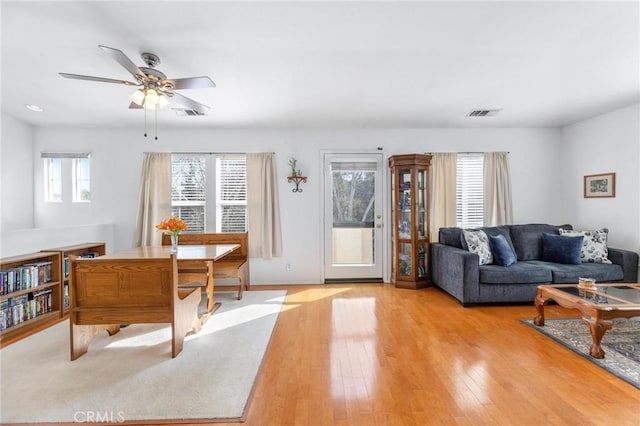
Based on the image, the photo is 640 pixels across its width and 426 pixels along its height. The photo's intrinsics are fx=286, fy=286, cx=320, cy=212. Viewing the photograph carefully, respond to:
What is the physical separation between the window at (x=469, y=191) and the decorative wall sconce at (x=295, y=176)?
265cm

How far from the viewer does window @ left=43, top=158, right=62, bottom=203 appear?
4.56m

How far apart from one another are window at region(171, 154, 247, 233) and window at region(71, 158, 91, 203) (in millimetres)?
1360

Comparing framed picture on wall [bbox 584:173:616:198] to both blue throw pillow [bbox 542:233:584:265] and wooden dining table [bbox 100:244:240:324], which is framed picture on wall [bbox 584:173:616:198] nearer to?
blue throw pillow [bbox 542:233:584:265]

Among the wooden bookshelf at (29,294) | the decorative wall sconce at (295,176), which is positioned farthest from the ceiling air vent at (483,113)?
the wooden bookshelf at (29,294)

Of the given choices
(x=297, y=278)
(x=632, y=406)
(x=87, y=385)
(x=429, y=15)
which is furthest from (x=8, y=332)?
(x=632, y=406)

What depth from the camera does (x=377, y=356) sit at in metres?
2.41

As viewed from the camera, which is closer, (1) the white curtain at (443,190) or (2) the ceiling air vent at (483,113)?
(2) the ceiling air vent at (483,113)

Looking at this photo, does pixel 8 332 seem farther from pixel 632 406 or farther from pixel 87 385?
pixel 632 406

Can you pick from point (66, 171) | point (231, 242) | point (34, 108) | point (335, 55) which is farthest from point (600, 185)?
point (66, 171)

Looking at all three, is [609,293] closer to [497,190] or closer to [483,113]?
[497,190]

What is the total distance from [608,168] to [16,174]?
28.6ft

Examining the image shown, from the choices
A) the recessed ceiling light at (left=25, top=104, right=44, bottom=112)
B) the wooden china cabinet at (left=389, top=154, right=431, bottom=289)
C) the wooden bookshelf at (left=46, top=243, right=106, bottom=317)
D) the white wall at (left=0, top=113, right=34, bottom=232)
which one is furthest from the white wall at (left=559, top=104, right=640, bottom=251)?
the white wall at (left=0, top=113, right=34, bottom=232)

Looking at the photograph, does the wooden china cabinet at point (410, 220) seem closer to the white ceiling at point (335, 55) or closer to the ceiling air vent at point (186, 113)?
the white ceiling at point (335, 55)

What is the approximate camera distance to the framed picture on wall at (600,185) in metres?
4.11
